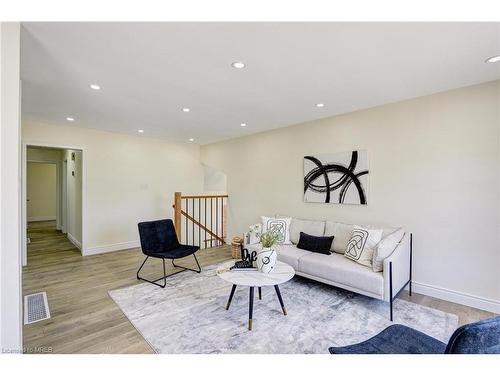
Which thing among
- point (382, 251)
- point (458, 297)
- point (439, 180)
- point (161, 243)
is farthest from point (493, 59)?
point (161, 243)

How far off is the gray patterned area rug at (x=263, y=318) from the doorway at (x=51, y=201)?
3079mm

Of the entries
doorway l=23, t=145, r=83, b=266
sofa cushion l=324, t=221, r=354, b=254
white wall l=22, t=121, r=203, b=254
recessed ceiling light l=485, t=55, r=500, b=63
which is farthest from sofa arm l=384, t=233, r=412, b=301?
doorway l=23, t=145, r=83, b=266

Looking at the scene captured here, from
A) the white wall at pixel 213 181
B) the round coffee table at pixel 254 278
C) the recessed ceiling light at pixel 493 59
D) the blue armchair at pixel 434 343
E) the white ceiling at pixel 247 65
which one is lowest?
the round coffee table at pixel 254 278

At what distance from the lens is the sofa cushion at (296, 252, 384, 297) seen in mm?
2650

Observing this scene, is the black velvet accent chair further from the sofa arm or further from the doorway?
the sofa arm

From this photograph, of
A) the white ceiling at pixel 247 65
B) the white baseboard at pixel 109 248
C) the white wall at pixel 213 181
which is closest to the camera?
the white ceiling at pixel 247 65

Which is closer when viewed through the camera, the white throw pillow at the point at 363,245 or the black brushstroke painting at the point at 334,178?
the white throw pillow at the point at 363,245

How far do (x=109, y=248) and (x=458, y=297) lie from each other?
5.81 meters

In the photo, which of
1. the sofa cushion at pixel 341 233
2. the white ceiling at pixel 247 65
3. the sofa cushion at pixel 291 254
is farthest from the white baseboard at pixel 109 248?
the sofa cushion at pixel 341 233

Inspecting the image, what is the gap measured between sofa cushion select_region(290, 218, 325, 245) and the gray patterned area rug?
31.3 inches

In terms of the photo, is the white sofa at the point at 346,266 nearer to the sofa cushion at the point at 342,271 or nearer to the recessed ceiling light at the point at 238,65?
the sofa cushion at the point at 342,271

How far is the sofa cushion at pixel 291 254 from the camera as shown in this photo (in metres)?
3.37

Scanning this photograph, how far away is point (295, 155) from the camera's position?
14.6 feet
